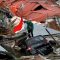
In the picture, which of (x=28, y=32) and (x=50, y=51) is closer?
(x=50, y=51)

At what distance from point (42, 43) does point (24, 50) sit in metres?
1.02

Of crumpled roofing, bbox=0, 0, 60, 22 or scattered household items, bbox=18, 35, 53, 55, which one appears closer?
scattered household items, bbox=18, 35, 53, 55

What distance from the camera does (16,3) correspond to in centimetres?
3091

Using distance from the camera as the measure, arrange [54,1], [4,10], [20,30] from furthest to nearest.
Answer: [54,1]
[4,10]
[20,30]

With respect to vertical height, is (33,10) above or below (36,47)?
below

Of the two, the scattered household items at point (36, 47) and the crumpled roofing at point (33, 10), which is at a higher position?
the scattered household items at point (36, 47)

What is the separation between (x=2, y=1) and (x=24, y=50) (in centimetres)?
1456

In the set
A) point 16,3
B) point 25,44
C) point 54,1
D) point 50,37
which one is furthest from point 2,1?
point 25,44

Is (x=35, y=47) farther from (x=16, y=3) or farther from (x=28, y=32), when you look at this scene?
(x=16, y=3)

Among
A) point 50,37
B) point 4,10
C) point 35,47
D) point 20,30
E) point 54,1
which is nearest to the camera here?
point 35,47

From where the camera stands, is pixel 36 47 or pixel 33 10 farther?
pixel 33 10

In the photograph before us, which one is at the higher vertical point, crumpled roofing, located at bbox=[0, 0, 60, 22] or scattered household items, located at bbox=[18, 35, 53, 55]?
scattered household items, located at bbox=[18, 35, 53, 55]

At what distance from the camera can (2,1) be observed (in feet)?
96.8

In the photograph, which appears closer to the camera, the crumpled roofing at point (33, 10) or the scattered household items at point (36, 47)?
A: the scattered household items at point (36, 47)
